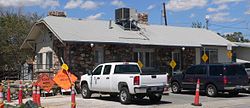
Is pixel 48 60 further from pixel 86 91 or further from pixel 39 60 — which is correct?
pixel 86 91

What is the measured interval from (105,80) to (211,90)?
5.97 meters

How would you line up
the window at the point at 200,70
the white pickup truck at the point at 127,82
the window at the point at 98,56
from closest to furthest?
the white pickup truck at the point at 127,82
the window at the point at 200,70
the window at the point at 98,56

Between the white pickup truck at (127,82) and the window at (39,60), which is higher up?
the window at (39,60)

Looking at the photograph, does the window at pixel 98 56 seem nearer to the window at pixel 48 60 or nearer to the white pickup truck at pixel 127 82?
the window at pixel 48 60

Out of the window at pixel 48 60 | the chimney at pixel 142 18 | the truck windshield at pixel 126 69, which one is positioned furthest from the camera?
the chimney at pixel 142 18

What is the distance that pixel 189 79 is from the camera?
77.9 feet

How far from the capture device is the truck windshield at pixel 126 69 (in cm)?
1909

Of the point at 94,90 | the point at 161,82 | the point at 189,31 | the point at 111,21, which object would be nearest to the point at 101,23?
the point at 111,21

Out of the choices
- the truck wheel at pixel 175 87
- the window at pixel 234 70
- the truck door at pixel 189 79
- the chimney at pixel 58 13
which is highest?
the chimney at pixel 58 13

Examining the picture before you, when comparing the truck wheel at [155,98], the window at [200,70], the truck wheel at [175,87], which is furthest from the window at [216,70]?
the truck wheel at [155,98]

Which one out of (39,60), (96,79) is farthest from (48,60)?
(96,79)

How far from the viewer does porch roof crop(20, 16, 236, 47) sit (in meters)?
27.3

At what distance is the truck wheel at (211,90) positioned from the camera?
22.0 meters

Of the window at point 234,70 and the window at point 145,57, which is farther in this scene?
the window at point 145,57
